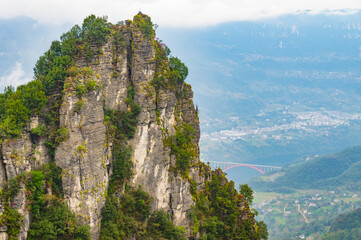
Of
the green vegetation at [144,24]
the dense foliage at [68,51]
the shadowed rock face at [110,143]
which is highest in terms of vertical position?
the green vegetation at [144,24]

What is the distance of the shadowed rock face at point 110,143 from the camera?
54.3m

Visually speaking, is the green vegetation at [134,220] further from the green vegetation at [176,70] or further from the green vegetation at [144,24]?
the green vegetation at [144,24]

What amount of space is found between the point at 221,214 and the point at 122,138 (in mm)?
25844

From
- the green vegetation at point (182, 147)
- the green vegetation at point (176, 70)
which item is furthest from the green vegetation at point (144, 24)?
the green vegetation at point (182, 147)

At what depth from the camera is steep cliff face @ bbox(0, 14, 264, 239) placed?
5447 centimetres

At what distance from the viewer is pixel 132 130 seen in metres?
64.9

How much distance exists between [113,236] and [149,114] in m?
20.3

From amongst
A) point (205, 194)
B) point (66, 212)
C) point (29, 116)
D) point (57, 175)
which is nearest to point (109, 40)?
point (29, 116)

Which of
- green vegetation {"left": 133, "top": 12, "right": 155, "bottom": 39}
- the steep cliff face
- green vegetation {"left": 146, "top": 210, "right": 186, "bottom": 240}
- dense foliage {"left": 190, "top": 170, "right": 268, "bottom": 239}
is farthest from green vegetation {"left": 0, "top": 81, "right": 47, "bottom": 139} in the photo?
dense foliage {"left": 190, "top": 170, "right": 268, "bottom": 239}

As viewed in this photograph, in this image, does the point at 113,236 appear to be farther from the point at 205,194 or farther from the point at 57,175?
the point at 205,194

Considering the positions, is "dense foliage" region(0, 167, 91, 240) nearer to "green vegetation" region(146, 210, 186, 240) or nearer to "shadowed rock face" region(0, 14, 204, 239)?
"shadowed rock face" region(0, 14, 204, 239)

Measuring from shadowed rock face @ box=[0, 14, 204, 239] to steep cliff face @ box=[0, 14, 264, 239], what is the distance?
0.13 meters

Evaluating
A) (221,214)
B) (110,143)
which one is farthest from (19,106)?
(221,214)

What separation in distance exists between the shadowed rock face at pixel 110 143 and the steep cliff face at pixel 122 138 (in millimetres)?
129
